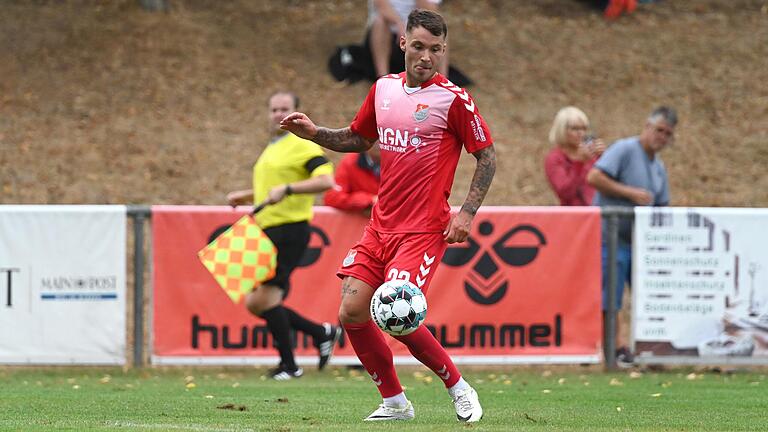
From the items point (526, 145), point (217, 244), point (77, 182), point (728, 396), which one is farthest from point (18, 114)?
point (728, 396)

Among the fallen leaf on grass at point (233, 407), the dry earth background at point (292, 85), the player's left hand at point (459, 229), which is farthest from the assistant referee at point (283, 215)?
the dry earth background at point (292, 85)

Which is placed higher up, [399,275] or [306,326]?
[399,275]

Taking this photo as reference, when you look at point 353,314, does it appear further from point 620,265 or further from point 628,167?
point 628,167

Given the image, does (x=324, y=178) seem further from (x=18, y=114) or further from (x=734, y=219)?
(x=18, y=114)

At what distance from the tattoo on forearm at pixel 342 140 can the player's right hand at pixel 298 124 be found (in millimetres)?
151

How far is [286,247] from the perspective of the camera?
1075 centimetres

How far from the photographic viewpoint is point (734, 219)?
11.5 metres

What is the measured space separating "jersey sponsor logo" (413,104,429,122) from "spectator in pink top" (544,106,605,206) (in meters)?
5.44

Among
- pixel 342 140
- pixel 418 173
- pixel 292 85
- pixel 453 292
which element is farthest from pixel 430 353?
pixel 292 85

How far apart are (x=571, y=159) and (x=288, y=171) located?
311 centimetres

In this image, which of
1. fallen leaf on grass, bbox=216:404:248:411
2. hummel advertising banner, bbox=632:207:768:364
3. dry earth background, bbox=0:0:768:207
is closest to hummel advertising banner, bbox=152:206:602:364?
hummel advertising banner, bbox=632:207:768:364

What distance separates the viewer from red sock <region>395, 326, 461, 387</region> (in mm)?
7344

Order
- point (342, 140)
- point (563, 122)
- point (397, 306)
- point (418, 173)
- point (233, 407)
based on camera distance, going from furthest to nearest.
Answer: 1. point (563, 122)
2. point (233, 407)
3. point (342, 140)
4. point (418, 173)
5. point (397, 306)

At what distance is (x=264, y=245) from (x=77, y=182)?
20.4 feet
